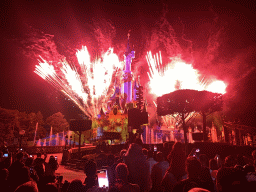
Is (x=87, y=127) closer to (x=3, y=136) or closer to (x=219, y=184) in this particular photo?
(x=219, y=184)

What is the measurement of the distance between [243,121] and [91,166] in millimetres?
23447

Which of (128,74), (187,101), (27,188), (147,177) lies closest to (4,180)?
(27,188)

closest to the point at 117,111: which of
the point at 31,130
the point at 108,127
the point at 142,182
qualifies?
the point at 108,127

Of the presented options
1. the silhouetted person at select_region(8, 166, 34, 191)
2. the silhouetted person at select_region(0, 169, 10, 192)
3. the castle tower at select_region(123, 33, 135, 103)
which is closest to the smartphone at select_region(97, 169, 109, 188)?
the silhouetted person at select_region(8, 166, 34, 191)

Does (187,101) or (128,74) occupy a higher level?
(128,74)

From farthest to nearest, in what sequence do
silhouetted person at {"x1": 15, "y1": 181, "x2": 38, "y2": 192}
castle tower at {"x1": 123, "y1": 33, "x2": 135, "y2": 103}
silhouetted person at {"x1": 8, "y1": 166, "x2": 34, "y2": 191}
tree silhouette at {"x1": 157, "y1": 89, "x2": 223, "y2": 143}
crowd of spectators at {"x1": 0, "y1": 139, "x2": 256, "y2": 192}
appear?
castle tower at {"x1": 123, "y1": 33, "x2": 135, "y2": 103}
tree silhouette at {"x1": 157, "y1": 89, "x2": 223, "y2": 143}
silhouetted person at {"x1": 8, "y1": 166, "x2": 34, "y2": 191}
crowd of spectators at {"x1": 0, "y1": 139, "x2": 256, "y2": 192}
silhouetted person at {"x1": 15, "y1": 181, "x2": 38, "y2": 192}

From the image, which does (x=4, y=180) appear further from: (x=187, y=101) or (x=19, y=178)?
(x=187, y=101)

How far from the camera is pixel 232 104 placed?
3188 cm

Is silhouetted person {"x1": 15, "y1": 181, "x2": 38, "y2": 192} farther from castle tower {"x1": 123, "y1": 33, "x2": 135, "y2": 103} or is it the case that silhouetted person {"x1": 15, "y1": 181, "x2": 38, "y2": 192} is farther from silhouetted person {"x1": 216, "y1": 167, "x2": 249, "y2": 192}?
castle tower {"x1": 123, "y1": 33, "x2": 135, "y2": 103}

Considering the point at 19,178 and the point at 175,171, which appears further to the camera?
the point at 175,171

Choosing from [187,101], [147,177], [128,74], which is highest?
[128,74]

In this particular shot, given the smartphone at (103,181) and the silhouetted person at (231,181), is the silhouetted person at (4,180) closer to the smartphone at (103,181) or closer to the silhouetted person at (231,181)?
the smartphone at (103,181)

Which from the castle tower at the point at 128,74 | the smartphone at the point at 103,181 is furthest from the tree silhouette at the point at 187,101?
the castle tower at the point at 128,74

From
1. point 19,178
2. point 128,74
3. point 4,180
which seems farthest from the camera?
point 128,74
